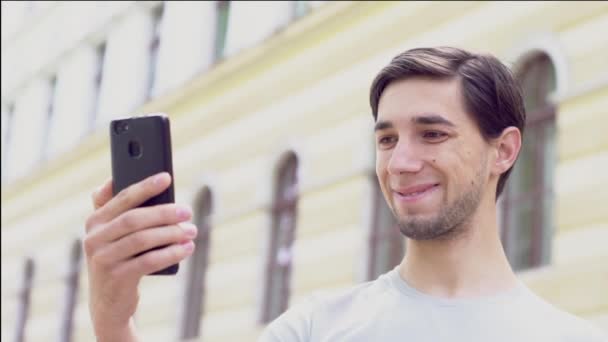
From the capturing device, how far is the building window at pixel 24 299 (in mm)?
17359

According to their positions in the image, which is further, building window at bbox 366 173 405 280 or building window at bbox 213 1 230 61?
building window at bbox 213 1 230 61

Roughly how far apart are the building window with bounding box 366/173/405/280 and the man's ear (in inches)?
262

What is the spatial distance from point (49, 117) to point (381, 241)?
10694 mm

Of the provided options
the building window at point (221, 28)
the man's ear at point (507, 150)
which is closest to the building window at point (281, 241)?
the building window at point (221, 28)

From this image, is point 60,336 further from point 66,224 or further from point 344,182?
point 344,182

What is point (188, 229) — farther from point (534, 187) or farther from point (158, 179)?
point (534, 187)

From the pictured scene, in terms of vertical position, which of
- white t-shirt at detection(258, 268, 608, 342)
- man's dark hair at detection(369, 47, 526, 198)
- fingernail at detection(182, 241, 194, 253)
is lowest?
white t-shirt at detection(258, 268, 608, 342)

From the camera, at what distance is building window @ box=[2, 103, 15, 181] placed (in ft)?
67.3

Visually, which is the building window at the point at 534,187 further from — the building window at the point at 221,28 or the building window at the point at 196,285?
the building window at the point at 221,28

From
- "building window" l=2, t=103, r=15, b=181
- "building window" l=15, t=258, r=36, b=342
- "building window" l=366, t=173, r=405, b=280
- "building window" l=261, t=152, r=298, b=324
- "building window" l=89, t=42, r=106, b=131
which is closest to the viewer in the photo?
"building window" l=366, t=173, r=405, b=280

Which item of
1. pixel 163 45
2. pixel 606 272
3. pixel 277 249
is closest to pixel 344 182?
pixel 277 249

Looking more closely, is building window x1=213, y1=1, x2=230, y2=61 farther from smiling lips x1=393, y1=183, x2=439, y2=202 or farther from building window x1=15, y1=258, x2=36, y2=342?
smiling lips x1=393, y1=183, x2=439, y2=202

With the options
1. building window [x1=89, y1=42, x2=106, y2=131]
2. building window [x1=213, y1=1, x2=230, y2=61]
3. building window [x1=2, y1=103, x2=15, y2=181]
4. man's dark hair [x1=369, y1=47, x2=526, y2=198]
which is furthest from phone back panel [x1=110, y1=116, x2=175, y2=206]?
building window [x1=2, y1=103, x2=15, y2=181]

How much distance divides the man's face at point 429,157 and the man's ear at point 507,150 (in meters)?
0.12
